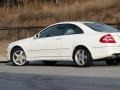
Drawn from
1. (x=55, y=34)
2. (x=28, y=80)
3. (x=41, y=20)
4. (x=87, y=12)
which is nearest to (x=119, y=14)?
(x=87, y=12)

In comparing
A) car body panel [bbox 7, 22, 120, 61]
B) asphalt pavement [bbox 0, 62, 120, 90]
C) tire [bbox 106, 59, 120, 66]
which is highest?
car body panel [bbox 7, 22, 120, 61]

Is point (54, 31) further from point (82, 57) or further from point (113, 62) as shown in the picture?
point (113, 62)

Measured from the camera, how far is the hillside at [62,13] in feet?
132

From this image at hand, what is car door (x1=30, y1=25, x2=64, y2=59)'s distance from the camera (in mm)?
18125

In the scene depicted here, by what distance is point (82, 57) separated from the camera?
17.3 m

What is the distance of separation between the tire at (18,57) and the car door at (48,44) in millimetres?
508

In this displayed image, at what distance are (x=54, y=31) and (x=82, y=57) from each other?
180 cm

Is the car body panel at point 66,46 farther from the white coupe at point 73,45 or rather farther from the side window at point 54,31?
the side window at point 54,31

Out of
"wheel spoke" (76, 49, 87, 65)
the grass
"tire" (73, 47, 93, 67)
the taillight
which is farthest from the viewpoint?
the grass

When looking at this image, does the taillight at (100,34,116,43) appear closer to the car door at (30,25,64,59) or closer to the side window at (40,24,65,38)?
the car door at (30,25,64,59)

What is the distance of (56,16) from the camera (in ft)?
138

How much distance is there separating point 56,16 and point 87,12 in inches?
95.9

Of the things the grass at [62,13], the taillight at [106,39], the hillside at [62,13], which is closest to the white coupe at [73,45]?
the taillight at [106,39]

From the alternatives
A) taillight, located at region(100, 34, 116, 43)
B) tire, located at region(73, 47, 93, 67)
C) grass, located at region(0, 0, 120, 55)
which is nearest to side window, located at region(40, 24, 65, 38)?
tire, located at region(73, 47, 93, 67)
